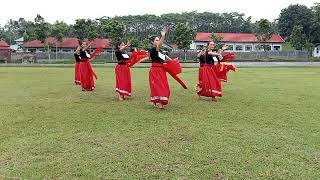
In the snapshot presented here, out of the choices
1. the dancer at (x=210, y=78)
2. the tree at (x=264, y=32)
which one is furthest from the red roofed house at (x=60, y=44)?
the dancer at (x=210, y=78)

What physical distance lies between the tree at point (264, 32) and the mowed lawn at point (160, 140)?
56673 millimetres

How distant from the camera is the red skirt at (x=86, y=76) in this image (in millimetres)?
15906

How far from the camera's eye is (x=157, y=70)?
10875 millimetres

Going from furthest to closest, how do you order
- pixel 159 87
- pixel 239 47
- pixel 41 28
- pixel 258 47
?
1. pixel 239 47
2. pixel 258 47
3. pixel 41 28
4. pixel 159 87

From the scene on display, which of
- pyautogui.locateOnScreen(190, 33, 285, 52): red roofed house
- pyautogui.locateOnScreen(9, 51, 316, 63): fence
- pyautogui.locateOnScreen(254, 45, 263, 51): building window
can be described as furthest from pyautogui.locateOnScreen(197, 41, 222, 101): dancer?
pyautogui.locateOnScreen(254, 45, 263, 51): building window

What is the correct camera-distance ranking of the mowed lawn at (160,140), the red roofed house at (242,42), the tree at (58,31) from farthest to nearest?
1. the red roofed house at (242,42)
2. the tree at (58,31)
3. the mowed lawn at (160,140)

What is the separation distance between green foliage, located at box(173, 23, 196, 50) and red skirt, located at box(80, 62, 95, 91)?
4996 cm

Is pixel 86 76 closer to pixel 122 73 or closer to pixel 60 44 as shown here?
pixel 122 73

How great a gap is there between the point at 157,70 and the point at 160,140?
13.2 feet

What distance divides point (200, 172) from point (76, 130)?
336cm

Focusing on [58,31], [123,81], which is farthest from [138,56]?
[58,31]

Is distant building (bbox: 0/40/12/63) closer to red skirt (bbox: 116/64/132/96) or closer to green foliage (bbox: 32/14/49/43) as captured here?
green foliage (bbox: 32/14/49/43)

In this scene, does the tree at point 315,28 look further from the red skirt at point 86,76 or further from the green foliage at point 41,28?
the red skirt at point 86,76

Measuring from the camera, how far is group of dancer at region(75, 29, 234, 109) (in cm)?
1078
